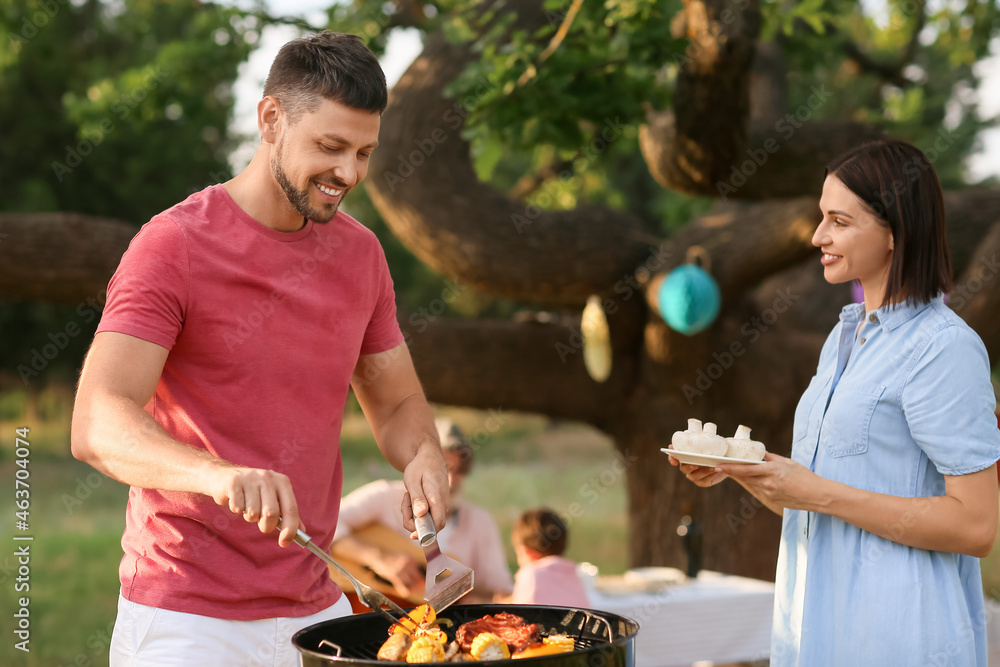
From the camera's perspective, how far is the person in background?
12.4 feet

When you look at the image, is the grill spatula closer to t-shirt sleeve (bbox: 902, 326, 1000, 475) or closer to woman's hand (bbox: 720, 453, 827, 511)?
woman's hand (bbox: 720, 453, 827, 511)

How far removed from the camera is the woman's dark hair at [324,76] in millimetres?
1878

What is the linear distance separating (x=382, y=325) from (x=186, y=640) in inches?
31.2

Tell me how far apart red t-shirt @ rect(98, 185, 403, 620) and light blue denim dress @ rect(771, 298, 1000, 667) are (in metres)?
1.11

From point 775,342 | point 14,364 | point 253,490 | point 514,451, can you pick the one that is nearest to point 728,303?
point 775,342

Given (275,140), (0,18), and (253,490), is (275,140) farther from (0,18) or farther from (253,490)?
(0,18)

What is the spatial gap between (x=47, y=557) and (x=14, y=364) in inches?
314

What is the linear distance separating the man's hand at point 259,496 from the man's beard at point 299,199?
0.59 metres

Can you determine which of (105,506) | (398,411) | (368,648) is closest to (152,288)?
(398,411)

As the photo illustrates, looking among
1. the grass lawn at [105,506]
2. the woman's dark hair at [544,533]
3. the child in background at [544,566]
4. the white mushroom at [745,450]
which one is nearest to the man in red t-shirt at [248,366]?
the white mushroom at [745,450]

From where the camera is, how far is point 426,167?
5367 millimetres

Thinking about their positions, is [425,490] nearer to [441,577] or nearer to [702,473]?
[441,577]

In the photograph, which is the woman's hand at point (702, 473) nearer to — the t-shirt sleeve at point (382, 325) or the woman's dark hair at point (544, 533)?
the t-shirt sleeve at point (382, 325)

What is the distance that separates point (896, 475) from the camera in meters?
2.09
